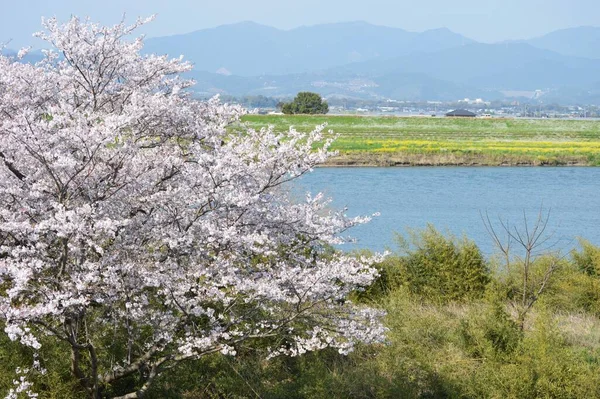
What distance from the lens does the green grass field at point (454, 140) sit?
4124 centimetres

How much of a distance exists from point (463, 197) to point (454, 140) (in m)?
24.7

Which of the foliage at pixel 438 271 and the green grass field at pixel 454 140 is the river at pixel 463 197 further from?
the foliage at pixel 438 271

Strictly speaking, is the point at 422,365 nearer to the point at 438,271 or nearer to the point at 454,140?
the point at 438,271

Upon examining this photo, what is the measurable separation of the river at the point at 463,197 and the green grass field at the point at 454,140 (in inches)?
77.9

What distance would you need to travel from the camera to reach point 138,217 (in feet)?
21.1

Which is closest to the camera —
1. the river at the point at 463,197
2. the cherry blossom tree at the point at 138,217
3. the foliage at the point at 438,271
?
the cherry blossom tree at the point at 138,217

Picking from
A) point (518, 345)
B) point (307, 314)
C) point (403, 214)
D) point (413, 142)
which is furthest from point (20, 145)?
A: point (413, 142)

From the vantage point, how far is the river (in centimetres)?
2091

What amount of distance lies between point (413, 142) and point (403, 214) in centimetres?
2485

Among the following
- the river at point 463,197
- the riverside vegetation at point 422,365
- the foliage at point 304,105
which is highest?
the foliage at point 304,105

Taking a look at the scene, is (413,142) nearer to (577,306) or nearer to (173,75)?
(577,306)

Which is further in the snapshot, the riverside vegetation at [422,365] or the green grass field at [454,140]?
the green grass field at [454,140]

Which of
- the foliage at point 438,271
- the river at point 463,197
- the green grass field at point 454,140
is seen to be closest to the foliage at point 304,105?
the green grass field at point 454,140

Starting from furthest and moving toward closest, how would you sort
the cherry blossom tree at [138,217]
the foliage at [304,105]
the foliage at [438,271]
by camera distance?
the foliage at [304,105]
the foliage at [438,271]
the cherry blossom tree at [138,217]
